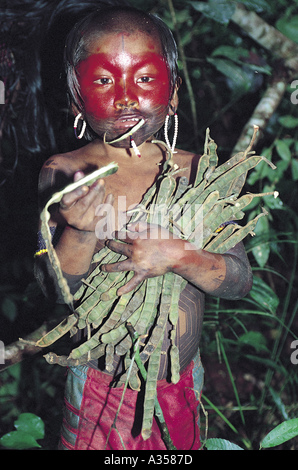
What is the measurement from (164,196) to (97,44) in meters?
0.39

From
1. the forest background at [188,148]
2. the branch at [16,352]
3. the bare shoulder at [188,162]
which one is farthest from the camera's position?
the forest background at [188,148]

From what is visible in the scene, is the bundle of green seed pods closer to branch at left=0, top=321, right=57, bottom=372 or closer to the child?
the child

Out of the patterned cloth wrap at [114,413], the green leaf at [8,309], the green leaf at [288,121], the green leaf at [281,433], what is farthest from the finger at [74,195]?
the green leaf at [288,121]

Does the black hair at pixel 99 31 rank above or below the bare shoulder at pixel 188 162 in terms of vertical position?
above

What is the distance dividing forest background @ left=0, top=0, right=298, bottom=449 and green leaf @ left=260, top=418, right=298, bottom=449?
1.48 ft

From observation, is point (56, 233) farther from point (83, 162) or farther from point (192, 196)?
point (192, 196)

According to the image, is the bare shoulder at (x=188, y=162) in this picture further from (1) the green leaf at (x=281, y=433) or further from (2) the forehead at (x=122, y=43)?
(1) the green leaf at (x=281, y=433)

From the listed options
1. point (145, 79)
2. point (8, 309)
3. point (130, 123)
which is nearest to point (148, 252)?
point (130, 123)

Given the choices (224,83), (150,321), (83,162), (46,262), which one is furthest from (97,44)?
(224,83)

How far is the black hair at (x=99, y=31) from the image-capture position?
40.4 inches

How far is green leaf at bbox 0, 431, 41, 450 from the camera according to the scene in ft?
4.30

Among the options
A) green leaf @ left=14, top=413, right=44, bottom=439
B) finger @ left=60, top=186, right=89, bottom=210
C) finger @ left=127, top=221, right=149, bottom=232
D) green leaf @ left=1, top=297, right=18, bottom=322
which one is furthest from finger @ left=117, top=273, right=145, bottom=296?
green leaf @ left=1, top=297, right=18, bottom=322

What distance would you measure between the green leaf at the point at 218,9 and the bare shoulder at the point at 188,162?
31.3 inches

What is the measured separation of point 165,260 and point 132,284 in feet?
0.31
